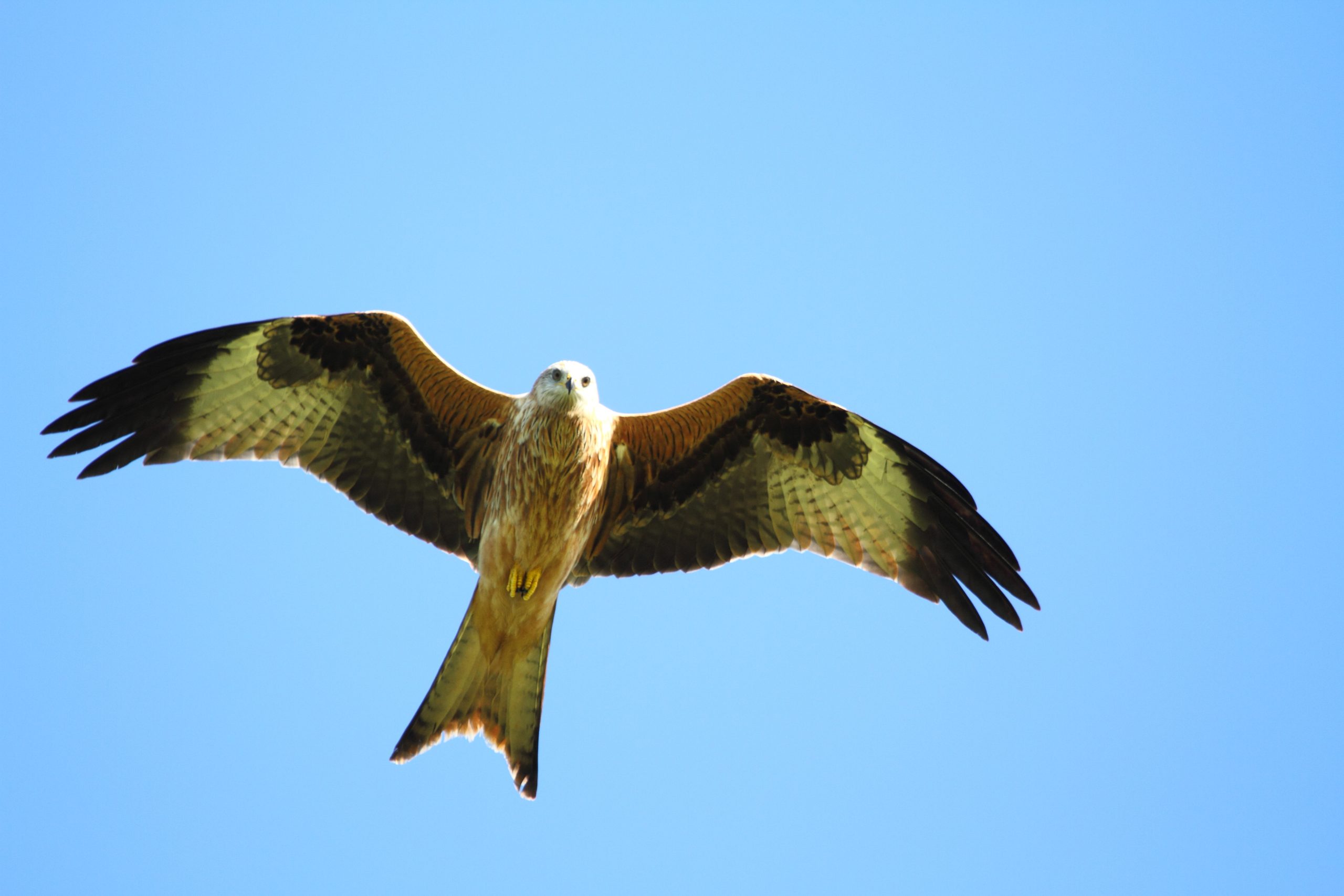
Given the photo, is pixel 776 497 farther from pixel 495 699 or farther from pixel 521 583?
pixel 495 699

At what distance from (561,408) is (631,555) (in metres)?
1.49

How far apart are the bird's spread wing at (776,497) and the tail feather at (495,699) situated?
2.84 feet

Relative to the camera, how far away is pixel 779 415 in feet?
27.7

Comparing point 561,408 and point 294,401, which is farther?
point 294,401

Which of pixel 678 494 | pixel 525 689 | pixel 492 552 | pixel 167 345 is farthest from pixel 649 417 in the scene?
pixel 167 345

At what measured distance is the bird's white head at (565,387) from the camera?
7.68m

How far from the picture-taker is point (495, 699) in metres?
8.20

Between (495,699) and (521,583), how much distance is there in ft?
2.91

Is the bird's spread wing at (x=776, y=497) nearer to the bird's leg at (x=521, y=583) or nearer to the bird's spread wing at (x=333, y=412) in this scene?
the bird's leg at (x=521, y=583)

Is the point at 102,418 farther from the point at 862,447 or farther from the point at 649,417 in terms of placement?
the point at 862,447

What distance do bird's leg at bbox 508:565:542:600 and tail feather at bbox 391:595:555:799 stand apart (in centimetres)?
30

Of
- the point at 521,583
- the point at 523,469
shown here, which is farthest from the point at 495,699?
the point at 523,469

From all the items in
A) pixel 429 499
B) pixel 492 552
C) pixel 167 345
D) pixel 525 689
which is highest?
pixel 167 345

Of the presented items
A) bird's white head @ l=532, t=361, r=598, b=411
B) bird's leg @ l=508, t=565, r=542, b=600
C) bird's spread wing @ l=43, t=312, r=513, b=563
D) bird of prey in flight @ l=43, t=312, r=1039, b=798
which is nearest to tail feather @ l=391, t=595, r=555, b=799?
bird of prey in flight @ l=43, t=312, r=1039, b=798
